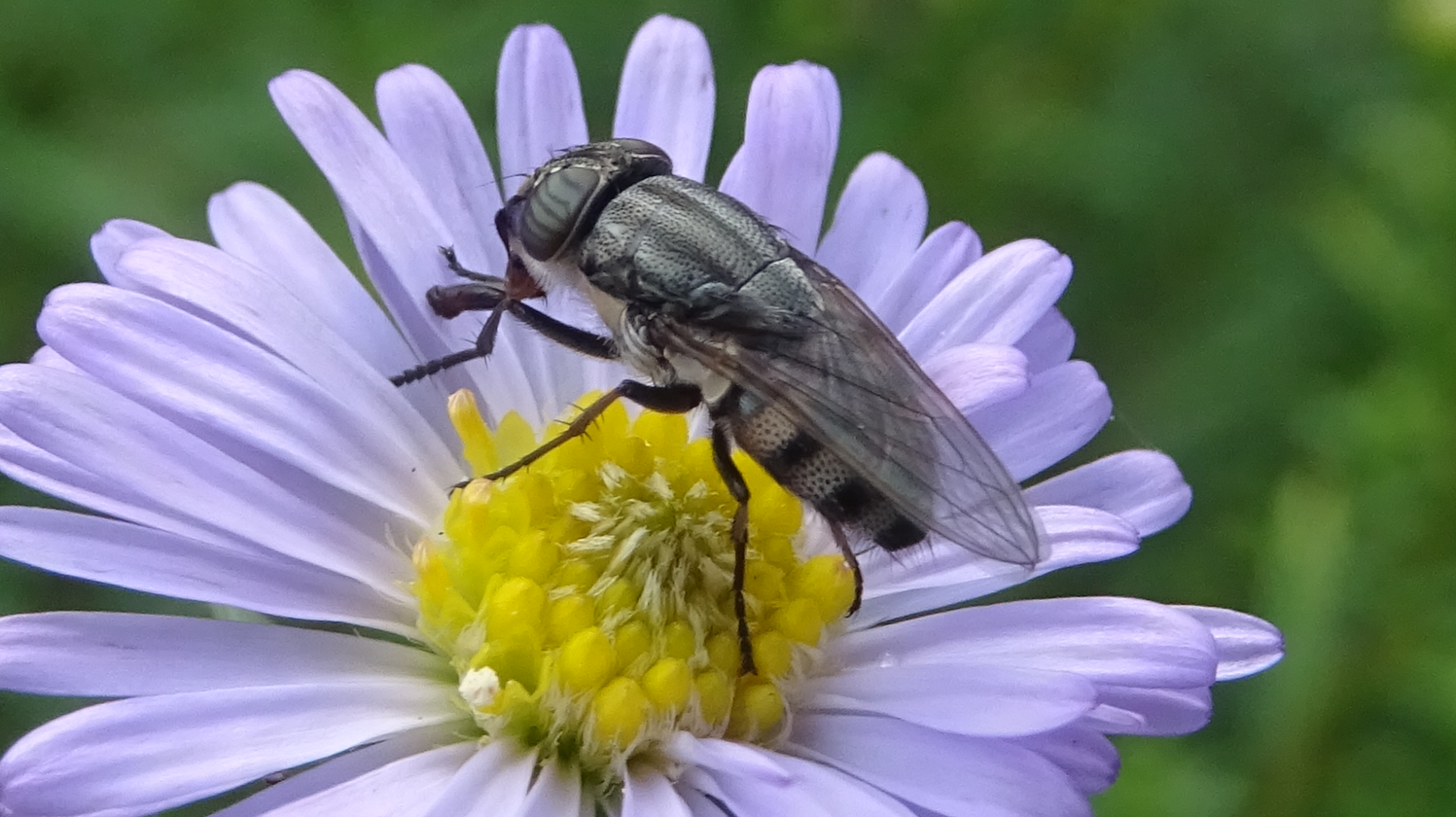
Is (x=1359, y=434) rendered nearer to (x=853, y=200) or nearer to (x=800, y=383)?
(x=853, y=200)

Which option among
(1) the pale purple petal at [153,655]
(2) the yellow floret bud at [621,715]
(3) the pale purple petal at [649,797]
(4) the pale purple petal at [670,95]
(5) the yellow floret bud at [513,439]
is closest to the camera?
(1) the pale purple petal at [153,655]

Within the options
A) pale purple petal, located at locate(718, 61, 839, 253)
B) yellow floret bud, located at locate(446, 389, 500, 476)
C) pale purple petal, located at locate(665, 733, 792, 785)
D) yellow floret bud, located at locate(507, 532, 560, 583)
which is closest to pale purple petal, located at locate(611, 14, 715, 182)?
pale purple petal, located at locate(718, 61, 839, 253)

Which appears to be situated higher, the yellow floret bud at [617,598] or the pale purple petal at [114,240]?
the pale purple petal at [114,240]

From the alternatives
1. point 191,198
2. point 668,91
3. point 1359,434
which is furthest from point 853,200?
point 191,198

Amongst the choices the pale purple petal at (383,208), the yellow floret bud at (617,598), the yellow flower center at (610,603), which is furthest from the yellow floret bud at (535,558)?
the pale purple petal at (383,208)

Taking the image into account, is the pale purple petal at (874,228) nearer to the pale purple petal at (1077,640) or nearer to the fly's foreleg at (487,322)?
the fly's foreleg at (487,322)

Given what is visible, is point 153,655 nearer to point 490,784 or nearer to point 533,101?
point 490,784

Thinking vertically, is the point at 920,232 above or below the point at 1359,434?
above
